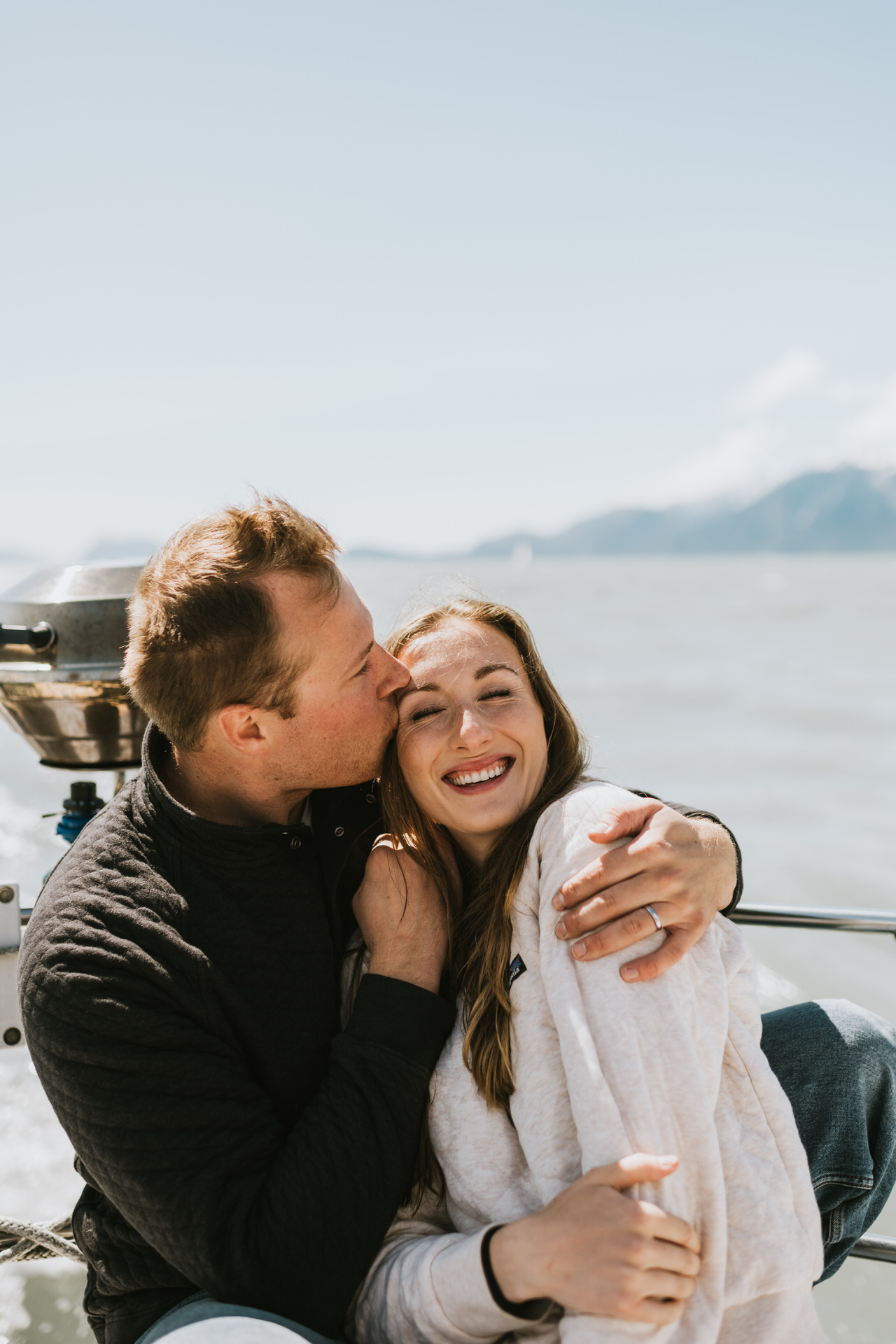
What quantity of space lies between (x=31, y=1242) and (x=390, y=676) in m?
1.46

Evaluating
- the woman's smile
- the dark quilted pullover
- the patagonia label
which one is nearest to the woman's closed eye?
the woman's smile

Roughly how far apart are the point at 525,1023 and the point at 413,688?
68 centimetres

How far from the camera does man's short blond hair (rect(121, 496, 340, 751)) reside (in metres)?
1.70

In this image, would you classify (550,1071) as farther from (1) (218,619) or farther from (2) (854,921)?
(1) (218,619)

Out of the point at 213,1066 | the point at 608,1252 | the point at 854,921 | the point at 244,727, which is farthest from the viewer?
the point at 854,921

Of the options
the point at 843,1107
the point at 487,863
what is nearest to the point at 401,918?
the point at 487,863

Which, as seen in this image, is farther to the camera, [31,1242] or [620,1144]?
[31,1242]

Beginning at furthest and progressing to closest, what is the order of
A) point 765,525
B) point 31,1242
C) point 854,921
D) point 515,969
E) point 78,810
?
point 765,525, point 78,810, point 31,1242, point 854,921, point 515,969

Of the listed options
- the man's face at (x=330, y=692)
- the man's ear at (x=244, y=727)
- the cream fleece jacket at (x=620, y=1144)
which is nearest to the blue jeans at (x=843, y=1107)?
the cream fleece jacket at (x=620, y=1144)

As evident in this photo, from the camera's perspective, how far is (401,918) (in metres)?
1.72

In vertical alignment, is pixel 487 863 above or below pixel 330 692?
below

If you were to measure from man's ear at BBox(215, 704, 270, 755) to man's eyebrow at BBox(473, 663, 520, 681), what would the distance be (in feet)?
1.39

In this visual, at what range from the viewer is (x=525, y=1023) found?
61.5 inches

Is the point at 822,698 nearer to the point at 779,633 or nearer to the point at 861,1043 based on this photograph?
the point at 779,633
